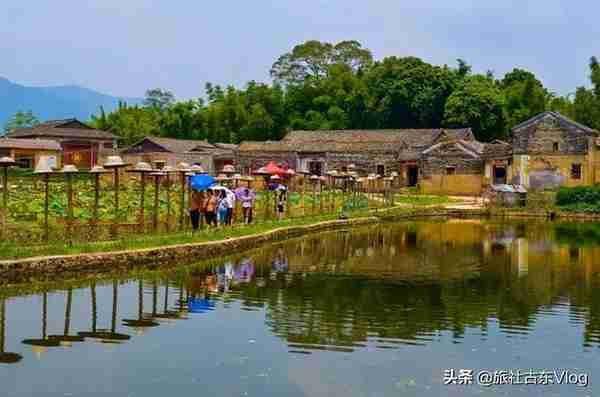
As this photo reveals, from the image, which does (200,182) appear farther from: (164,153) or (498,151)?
(164,153)

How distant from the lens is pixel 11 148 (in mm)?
38938

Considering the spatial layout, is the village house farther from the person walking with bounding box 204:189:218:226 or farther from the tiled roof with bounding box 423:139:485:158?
the person walking with bounding box 204:189:218:226

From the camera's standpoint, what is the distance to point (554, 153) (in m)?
39.3

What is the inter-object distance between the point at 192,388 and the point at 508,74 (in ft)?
190

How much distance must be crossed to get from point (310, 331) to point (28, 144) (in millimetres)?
34030

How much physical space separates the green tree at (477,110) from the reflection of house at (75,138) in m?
23.4

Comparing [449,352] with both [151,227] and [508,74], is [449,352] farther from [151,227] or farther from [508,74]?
[508,74]

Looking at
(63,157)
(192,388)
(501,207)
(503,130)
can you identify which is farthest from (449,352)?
(503,130)

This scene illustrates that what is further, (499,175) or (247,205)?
(499,175)

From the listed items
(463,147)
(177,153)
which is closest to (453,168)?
(463,147)

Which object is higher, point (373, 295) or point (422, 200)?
point (422, 200)

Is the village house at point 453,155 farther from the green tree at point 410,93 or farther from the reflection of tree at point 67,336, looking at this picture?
the reflection of tree at point 67,336

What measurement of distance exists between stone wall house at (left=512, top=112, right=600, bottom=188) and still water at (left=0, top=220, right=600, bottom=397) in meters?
23.4

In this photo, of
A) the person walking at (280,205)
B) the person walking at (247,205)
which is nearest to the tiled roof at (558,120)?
the person walking at (280,205)
